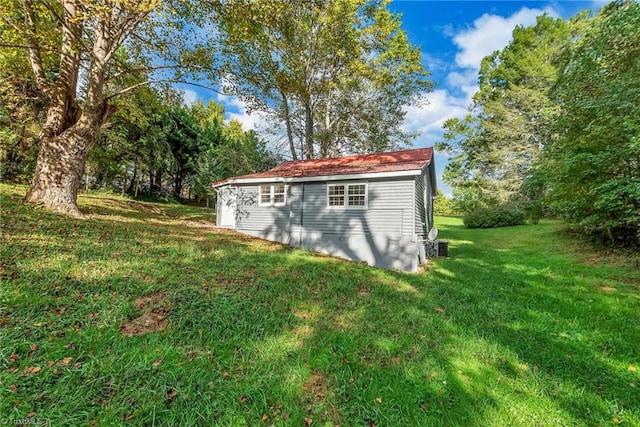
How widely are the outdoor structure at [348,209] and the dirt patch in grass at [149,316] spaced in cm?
615

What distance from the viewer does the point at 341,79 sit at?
56.4ft

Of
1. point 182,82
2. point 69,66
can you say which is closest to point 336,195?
point 182,82

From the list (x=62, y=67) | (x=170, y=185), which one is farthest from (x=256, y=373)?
(x=170, y=185)

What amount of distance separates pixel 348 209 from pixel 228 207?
668 cm

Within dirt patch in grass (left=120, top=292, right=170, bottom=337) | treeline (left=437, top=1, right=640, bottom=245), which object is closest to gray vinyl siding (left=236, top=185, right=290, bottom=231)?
dirt patch in grass (left=120, top=292, right=170, bottom=337)

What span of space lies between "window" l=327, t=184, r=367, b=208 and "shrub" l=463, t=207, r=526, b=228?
15.0m

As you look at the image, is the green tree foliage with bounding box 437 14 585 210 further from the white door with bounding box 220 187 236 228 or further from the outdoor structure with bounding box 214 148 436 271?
the white door with bounding box 220 187 236 228

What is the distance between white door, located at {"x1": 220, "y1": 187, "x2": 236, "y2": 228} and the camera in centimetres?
1269

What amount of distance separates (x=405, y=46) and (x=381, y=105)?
12.4 ft

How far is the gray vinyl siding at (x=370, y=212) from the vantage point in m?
8.32

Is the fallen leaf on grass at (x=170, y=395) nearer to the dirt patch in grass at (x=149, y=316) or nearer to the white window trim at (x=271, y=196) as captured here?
Result: the dirt patch in grass at (x=149, y=316)

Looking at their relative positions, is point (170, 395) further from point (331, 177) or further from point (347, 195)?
point (331, 177)

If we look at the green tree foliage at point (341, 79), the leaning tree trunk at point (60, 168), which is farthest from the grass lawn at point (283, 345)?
the green tree foliage at point (341, 79)

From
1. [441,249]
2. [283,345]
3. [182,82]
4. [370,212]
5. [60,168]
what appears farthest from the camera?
[441,249]
